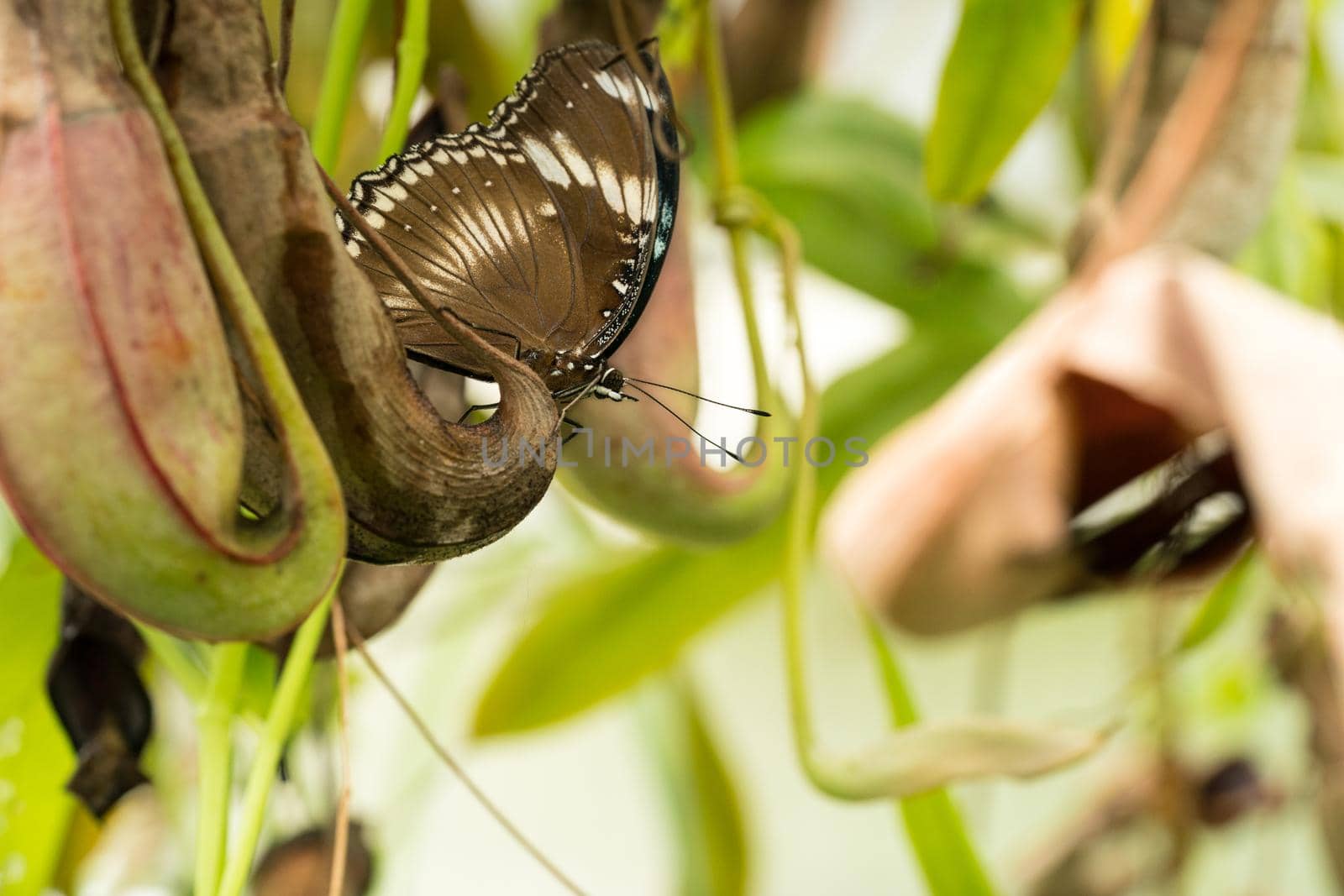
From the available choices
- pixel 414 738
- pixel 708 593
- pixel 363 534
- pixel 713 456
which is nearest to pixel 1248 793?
pixel 708 593

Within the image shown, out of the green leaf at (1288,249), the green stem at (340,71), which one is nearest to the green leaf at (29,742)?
the green stem at (340,71)

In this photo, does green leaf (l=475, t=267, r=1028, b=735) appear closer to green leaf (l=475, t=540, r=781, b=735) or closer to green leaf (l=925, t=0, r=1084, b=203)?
green leaf (l=475, t=540, r=781, b=735)

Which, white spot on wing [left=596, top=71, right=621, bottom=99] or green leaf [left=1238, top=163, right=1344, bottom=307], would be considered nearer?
white spot on wing [left=596, top=71, right=621, bottom=99]

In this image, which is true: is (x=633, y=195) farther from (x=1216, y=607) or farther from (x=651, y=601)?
(x=651, y=601)

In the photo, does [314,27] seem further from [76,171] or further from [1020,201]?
[1020,201]

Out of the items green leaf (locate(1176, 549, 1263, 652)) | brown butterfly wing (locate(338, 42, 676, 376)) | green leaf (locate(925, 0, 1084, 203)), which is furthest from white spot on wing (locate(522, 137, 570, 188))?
green leaf (locate(1176, 549, 1263, 652))

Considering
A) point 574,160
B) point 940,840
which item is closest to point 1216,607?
point 940,840
